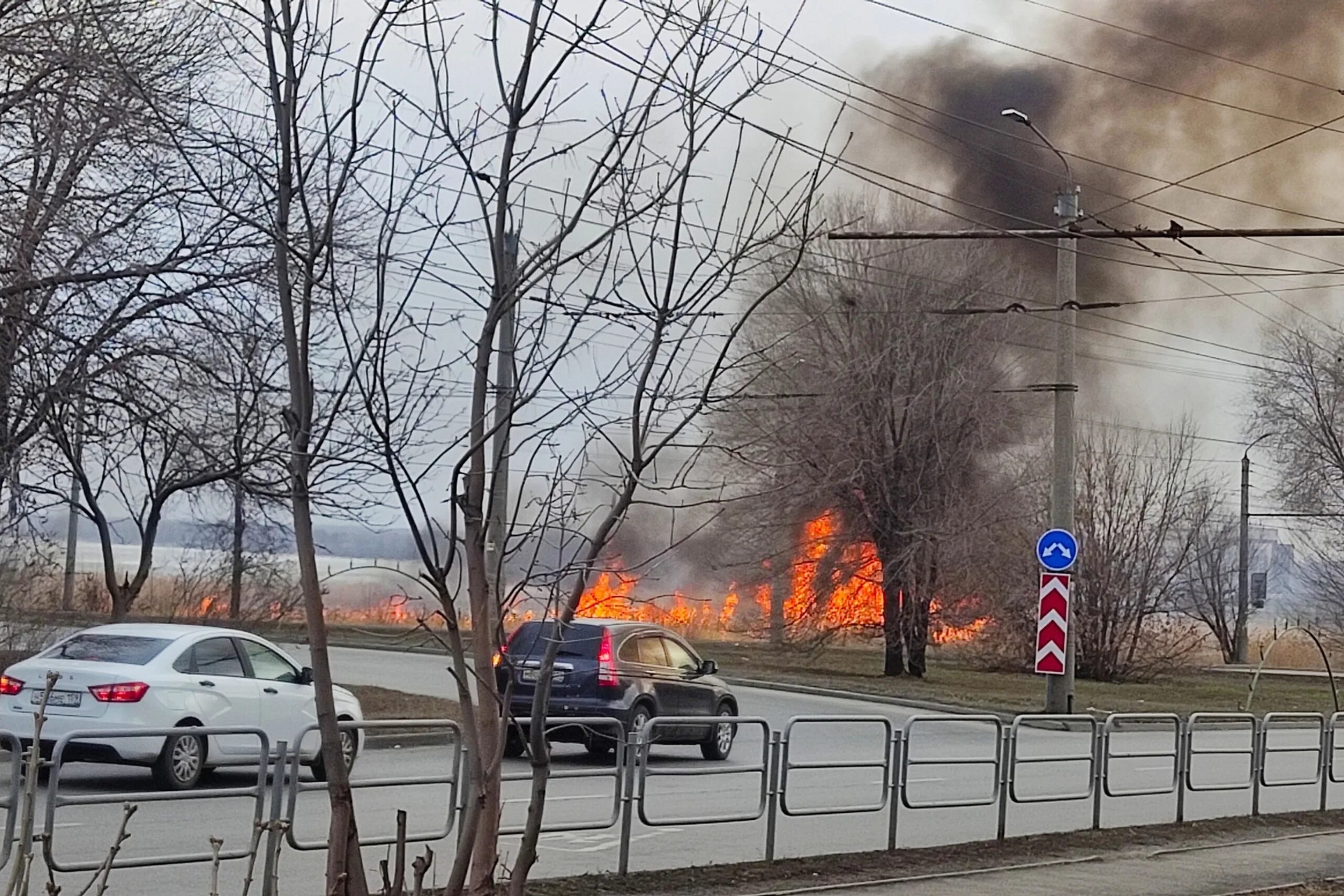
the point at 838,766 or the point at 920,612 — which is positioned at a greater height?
the point at 920,612

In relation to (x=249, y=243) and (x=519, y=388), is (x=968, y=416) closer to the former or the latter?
(x=249, y=243)

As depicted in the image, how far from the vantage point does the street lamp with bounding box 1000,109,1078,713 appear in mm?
25359

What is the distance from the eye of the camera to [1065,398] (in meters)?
25.9

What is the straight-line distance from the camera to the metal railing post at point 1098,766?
1443cm

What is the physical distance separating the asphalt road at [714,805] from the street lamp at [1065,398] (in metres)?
5.65

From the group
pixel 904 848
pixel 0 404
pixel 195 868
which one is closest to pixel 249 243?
pixel 0 404

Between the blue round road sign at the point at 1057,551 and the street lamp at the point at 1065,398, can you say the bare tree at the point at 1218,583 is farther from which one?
the blue round road sign at the point at 1057,551

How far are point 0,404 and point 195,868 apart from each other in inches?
332

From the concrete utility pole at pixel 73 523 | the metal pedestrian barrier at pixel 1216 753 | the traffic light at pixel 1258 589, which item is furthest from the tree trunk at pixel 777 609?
the traffic light at pixel 1258 589

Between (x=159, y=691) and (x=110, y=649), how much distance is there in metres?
0.76

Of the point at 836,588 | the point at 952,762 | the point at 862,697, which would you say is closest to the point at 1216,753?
the point at 952,762

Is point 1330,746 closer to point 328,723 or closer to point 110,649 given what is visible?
point 110,649

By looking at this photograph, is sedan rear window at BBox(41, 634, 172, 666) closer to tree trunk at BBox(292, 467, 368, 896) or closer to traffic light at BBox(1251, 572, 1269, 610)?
tree trunk at BBox(292, 467, 368, 896)

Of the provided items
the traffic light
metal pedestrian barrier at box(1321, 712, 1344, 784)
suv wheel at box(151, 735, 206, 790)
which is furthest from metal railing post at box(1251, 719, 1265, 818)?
the traffic light
